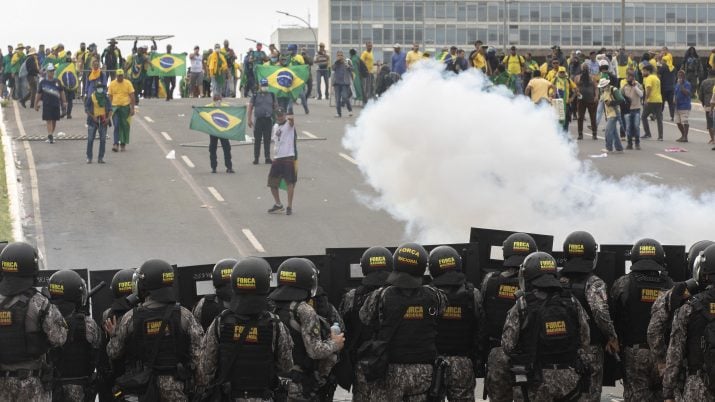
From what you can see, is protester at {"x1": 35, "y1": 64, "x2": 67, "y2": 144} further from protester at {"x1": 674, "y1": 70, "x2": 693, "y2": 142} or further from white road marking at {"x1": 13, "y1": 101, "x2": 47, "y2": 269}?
protester at {"x1": 674, "y1": 70, "x2": 693, "y2": 142}

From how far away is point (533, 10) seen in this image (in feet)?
362

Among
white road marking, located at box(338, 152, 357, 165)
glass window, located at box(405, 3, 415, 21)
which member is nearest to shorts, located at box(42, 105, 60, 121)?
white road marking, located at box(338, 152, 357, 165)

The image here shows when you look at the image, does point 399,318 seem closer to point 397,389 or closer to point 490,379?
point 397,389

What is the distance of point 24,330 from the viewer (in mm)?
8523

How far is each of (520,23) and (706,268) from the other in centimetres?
10421

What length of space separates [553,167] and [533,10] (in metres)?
94.3

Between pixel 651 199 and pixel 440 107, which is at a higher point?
pixel 440 107

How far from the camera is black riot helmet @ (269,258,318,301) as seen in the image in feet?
27.8

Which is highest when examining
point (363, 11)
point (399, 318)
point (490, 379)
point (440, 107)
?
point (363, 11)

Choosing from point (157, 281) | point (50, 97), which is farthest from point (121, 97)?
point (157, 281)

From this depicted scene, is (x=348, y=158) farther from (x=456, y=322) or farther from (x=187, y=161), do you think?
(x=456, y=322)

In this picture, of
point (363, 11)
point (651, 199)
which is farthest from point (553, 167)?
point (363, 11)

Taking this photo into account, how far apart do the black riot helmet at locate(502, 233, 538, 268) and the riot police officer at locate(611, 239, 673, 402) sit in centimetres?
88

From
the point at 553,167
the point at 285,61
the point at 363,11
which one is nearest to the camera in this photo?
the point at 553,167
